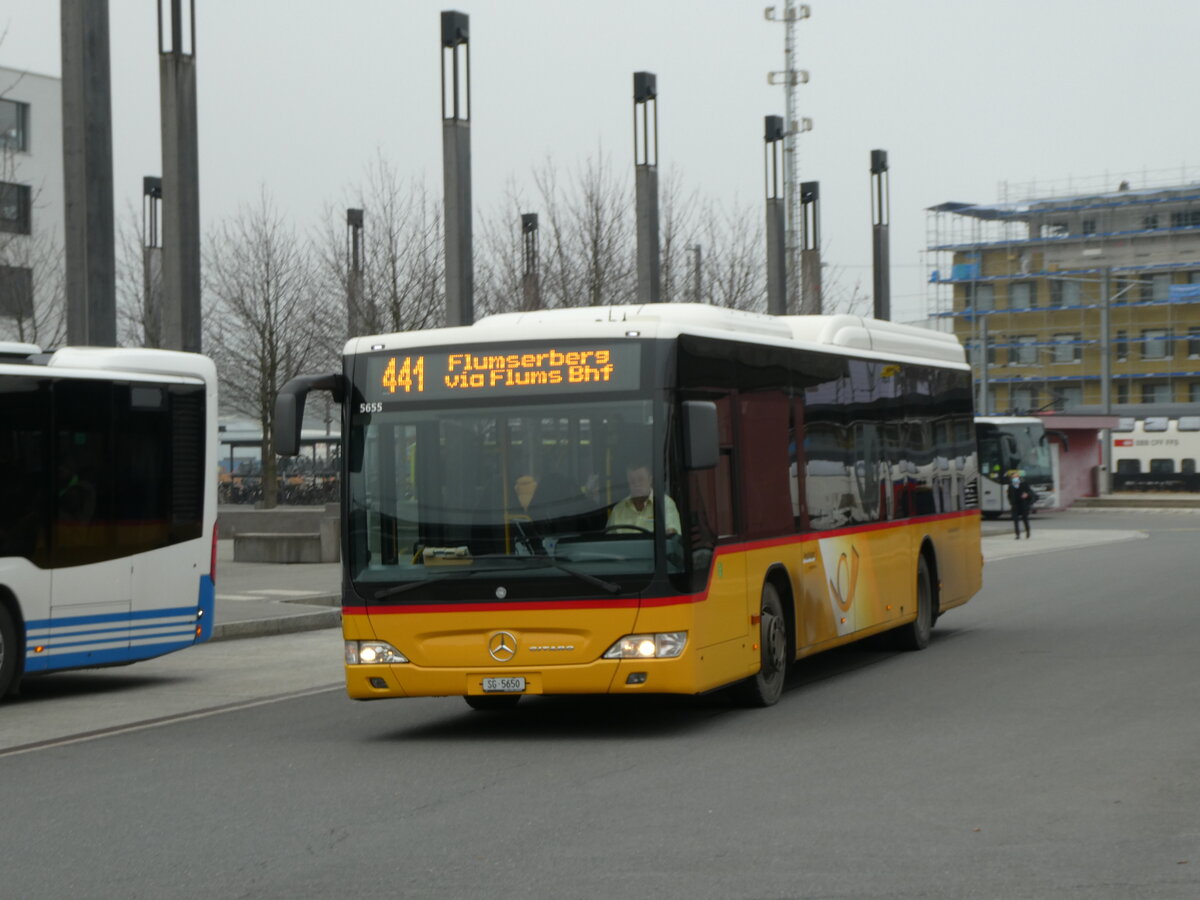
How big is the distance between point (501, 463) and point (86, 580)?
480 cm

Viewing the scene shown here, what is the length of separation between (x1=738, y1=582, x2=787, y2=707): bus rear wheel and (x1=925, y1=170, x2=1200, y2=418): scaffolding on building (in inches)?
3474

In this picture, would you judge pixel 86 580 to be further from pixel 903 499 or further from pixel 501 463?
pixel 903 499

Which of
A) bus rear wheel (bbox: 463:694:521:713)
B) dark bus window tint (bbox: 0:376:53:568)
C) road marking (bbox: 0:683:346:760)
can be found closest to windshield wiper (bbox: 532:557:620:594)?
bus rear wheel (bbox: 463:694:521:713)

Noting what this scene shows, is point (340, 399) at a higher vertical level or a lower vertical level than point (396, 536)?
higher

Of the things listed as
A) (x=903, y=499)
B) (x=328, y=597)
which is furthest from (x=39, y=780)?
(x=328, y=597)

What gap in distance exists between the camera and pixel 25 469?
1406cm

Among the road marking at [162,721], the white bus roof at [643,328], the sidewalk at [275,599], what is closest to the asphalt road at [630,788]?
the road marking at [162,721]

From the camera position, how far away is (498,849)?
778cm

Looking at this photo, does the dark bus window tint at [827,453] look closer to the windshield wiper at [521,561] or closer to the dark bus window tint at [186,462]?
the windshield wiper at [521,561]

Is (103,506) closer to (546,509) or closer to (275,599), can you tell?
(546,509)

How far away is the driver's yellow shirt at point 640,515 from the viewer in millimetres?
11219

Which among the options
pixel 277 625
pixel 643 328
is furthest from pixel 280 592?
pixel 643 328

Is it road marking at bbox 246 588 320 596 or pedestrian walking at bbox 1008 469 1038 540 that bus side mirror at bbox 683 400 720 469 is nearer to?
road marking at bbox 246 588 320 596

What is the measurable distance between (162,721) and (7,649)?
1738mm
